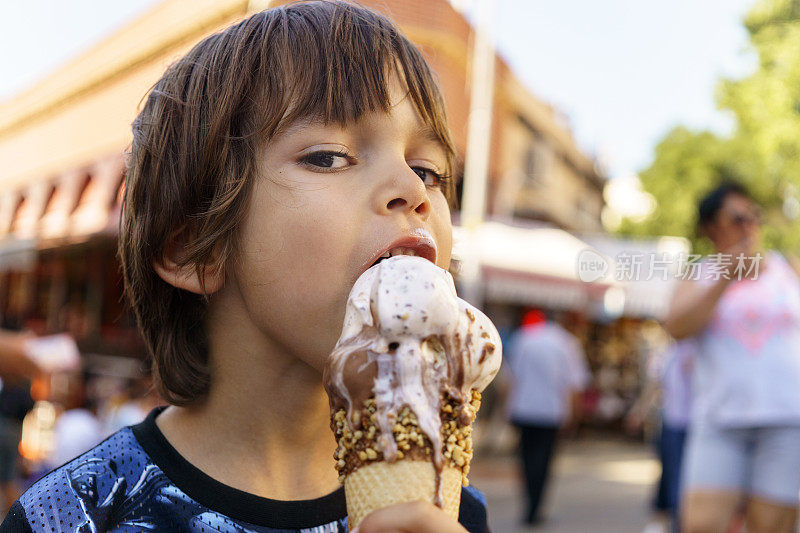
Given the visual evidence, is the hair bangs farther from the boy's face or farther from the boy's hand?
the boy's hand

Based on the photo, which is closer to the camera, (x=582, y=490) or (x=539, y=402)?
(x=539, y=402)

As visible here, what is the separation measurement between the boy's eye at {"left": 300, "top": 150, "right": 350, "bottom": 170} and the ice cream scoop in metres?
0.23

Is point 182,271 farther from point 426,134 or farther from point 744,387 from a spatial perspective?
point 744,387

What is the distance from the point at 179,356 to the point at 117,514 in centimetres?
33

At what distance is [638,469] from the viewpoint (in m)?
11.9

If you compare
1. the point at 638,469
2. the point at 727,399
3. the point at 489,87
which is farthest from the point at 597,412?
the point at 727,399

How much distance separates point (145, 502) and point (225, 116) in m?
Answer: 0.69

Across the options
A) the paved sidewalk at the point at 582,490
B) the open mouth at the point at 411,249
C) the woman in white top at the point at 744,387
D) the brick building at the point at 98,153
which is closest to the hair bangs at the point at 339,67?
the open mouth at the point at 411,249

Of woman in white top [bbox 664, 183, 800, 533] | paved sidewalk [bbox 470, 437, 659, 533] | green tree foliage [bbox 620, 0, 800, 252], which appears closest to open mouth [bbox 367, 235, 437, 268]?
woman in white top [bbox 664, 183, 800, 533]

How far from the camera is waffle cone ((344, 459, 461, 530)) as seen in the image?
1.02 meters

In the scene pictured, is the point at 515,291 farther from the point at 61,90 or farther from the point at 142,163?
the point at 61,90

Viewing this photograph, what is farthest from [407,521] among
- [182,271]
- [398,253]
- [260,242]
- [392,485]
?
[182,271]

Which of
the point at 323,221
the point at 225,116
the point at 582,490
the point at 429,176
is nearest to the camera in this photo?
the point at 323,221

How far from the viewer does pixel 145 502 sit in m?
1.22
